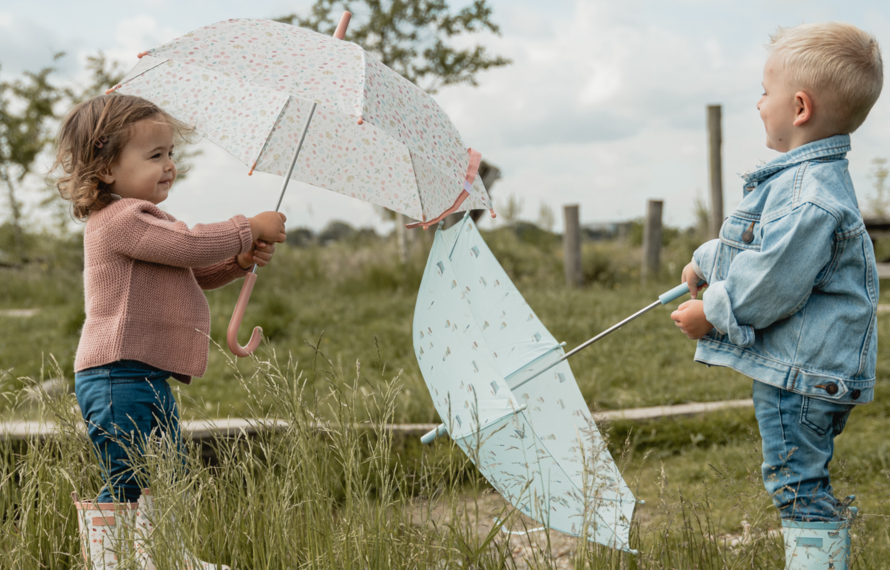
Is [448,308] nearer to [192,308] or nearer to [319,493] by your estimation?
[319,493]

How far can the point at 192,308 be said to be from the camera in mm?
2396

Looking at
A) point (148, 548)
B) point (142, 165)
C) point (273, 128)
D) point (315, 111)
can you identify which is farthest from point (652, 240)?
point (148, 548)

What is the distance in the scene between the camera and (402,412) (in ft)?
13.7

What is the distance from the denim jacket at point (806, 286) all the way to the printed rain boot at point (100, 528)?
1.76 m

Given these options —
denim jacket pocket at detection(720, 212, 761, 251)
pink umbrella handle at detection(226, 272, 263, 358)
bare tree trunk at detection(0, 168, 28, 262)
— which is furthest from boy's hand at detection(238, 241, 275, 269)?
bare tree trunk at detection(0, 168, 28, 262)

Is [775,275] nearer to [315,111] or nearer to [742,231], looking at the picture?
[742,231]

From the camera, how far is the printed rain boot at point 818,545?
77.6 inches

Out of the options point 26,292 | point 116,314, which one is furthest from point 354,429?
point 26,292

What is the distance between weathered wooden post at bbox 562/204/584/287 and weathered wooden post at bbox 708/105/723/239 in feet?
6.51

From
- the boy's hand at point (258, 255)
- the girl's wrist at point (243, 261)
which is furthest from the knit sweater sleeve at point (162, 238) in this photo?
the girl's wrist at point (243, 261)

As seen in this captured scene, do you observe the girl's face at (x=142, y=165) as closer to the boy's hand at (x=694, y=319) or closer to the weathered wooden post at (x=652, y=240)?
the boy's hand at (x=694, y=319)

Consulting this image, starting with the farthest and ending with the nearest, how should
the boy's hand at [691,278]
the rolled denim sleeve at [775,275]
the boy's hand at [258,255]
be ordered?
the boy's hand at [258,255], the boy's hand at [691,278], the rolled denim sleeve at [775,275]

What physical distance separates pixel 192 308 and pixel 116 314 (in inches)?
9.2

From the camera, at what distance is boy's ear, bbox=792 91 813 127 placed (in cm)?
195
